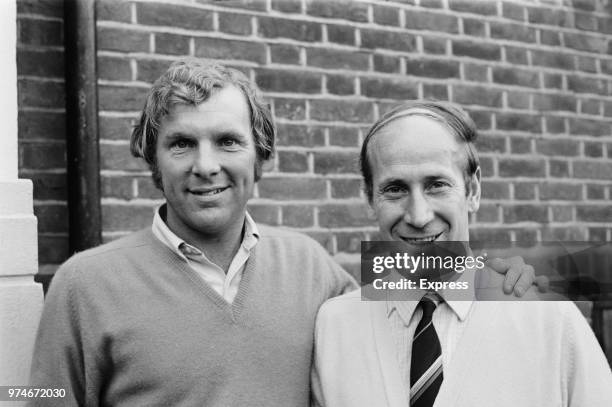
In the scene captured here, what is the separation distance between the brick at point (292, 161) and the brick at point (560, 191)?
1424mm

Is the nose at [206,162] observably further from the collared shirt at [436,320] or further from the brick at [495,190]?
the brick at [495,190]

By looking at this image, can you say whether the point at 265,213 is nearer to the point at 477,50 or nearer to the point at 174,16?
the point at 174,16

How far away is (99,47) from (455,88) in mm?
1822

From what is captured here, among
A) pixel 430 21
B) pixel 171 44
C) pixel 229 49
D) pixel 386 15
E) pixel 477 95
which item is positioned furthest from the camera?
pixel 477 95

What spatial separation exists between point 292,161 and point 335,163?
8.8 inches

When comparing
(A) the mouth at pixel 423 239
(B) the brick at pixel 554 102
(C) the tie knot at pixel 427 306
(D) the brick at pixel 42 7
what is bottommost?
(C) the tie knot at pixel 427 306

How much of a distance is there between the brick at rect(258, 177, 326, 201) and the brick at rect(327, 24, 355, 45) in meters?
0.69

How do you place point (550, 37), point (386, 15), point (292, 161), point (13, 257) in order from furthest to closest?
point (550, 37) → point (386, 15) → point (292, 161) → point (13, 257)

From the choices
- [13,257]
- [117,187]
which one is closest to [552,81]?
[117,187]

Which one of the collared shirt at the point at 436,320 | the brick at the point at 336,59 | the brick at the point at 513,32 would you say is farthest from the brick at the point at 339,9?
the collared shirt at the point at 436,320

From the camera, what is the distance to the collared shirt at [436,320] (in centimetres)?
193

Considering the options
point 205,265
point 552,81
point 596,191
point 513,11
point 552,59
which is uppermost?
point 513,11

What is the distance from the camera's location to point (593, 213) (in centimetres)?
413

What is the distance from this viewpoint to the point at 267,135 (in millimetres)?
2486
